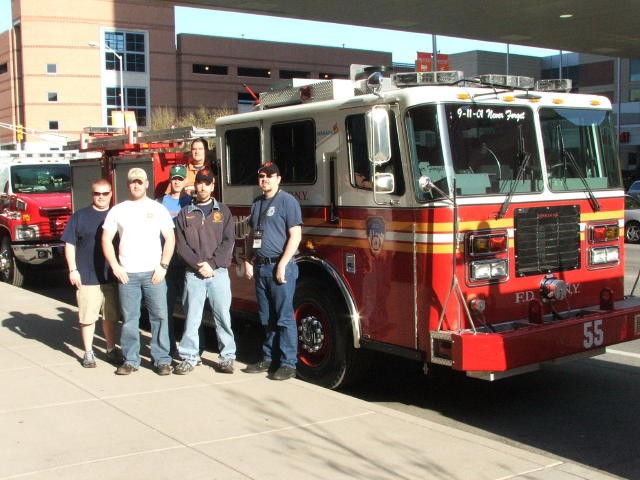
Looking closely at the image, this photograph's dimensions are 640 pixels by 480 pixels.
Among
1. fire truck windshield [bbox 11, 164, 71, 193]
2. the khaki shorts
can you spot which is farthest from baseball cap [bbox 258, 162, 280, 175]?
fire truck windshield [bbox 11, 164, 71, 193]

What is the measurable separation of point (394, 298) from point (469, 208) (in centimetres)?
94

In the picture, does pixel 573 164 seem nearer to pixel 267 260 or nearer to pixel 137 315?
pixel 267 260

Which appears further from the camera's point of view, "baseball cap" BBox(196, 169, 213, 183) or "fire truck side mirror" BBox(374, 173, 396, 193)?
"baseball cap" BBox(196, 169, 213, 183)

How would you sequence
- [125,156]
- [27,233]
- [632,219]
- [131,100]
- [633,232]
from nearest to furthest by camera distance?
1. [125,156]
2. [27,233]
3. [632,219]
4. [633,232]
5. [131,100]

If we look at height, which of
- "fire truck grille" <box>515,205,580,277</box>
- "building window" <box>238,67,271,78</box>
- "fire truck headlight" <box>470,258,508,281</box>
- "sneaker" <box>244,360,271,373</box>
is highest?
"building window" <box>238,67,271,78</box>

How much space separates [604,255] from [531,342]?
1.52m

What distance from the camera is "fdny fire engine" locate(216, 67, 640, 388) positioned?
587cm

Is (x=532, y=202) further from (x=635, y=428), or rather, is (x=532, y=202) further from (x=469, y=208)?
(x=635, y=428)

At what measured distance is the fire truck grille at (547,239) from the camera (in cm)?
620

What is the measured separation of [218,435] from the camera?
5430mm

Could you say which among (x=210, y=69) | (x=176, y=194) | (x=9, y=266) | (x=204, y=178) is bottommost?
(x=9, y=266)

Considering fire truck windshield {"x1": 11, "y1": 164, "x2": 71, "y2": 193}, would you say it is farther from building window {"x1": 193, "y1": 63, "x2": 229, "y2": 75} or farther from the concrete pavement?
building window {"x1": 193, "y1": 63, "x2": 229, "y2": 75}

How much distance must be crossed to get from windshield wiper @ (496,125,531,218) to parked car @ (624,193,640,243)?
1526 centimetres

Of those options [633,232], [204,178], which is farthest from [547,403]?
[633,232]
